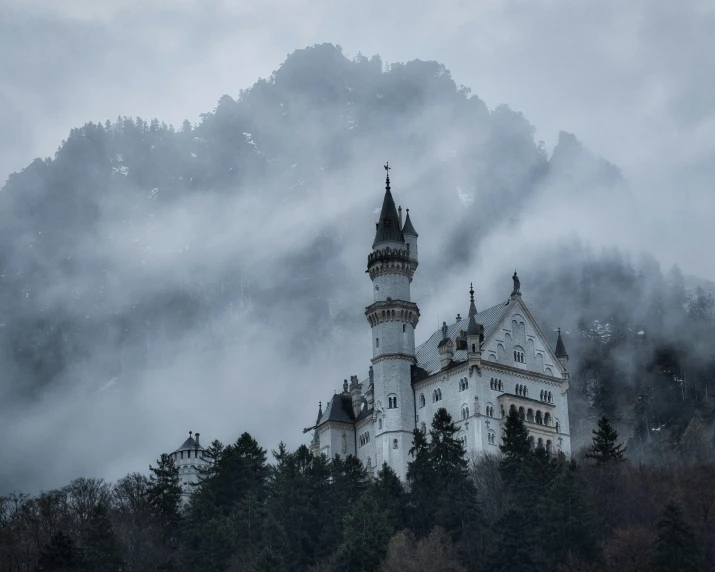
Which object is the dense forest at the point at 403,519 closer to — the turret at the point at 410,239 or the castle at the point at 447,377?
the castle at the point at 447,377

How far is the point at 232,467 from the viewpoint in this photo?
9319cm

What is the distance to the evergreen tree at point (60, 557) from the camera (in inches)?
3002

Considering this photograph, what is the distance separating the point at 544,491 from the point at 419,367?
112 feet

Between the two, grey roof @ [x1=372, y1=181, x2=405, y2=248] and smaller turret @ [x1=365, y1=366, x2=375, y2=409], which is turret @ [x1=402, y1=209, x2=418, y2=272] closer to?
grey roof @ [x1=372, y1=181, x2=405, y2=248]

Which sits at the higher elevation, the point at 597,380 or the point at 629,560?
the point at 597,380

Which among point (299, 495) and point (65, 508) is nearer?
point (299, 495)

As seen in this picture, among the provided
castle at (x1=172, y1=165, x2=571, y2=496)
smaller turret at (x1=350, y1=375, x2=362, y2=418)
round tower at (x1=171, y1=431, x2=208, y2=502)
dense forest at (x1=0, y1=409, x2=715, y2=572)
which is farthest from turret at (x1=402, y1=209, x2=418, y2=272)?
round tower at (x1=171, y1=431, x2=208, y2=502)

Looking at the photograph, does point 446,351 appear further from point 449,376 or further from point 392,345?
point 392,345

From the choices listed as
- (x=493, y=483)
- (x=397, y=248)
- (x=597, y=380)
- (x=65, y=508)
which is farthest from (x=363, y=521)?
(x=597, y=380)

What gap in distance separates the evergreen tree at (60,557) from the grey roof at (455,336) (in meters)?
41.0

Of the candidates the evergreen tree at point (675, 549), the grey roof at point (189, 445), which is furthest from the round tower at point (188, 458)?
the evergreen tree at point (675, 549)

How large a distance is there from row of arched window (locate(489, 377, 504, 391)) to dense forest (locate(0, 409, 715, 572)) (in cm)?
933

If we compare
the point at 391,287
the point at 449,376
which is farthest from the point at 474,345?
the point at 391,287

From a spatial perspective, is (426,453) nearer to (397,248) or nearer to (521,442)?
(521,442)
